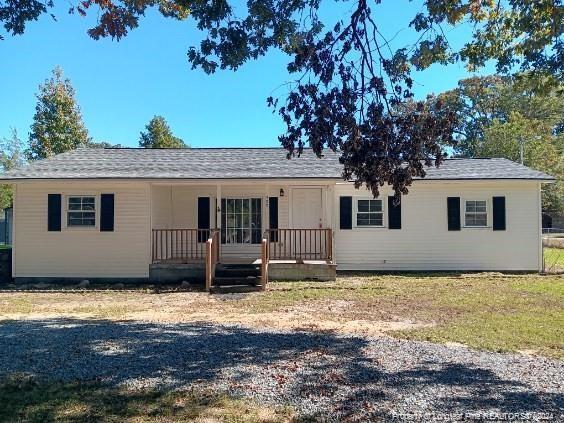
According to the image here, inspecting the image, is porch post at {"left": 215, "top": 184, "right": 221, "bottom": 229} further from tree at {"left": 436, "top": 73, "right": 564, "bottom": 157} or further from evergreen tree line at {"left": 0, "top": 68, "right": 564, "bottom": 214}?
tree at {"left": 436, "top": 73, "right": 564, "bottom": 157}

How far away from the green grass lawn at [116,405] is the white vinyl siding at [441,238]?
35.3ft

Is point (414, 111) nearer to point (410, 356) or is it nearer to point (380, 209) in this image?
point (410, 356)

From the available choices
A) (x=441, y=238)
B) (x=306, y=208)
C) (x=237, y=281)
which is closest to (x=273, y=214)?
(x=306, y=208)

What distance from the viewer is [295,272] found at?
13062 mm

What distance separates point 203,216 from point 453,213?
297 inches

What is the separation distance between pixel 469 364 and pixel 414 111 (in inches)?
156

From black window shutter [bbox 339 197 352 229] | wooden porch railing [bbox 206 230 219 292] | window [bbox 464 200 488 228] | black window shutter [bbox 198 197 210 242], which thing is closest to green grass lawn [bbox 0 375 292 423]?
wooden porch railing [bbox 206 230 219 292]

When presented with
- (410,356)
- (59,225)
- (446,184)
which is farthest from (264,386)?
(446,184)

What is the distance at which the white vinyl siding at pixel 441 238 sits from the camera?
1473 cm

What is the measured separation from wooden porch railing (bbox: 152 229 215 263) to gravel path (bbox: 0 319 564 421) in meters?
6.50

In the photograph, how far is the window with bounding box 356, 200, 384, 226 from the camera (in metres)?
14.8

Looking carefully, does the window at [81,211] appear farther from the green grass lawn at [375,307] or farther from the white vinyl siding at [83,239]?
the green grass lawn at [375,307]

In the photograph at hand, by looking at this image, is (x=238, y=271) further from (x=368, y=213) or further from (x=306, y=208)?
(x=368, y=213)

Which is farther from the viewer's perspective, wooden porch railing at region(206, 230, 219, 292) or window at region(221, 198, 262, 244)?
window at region(221, 198, 262, 244)
